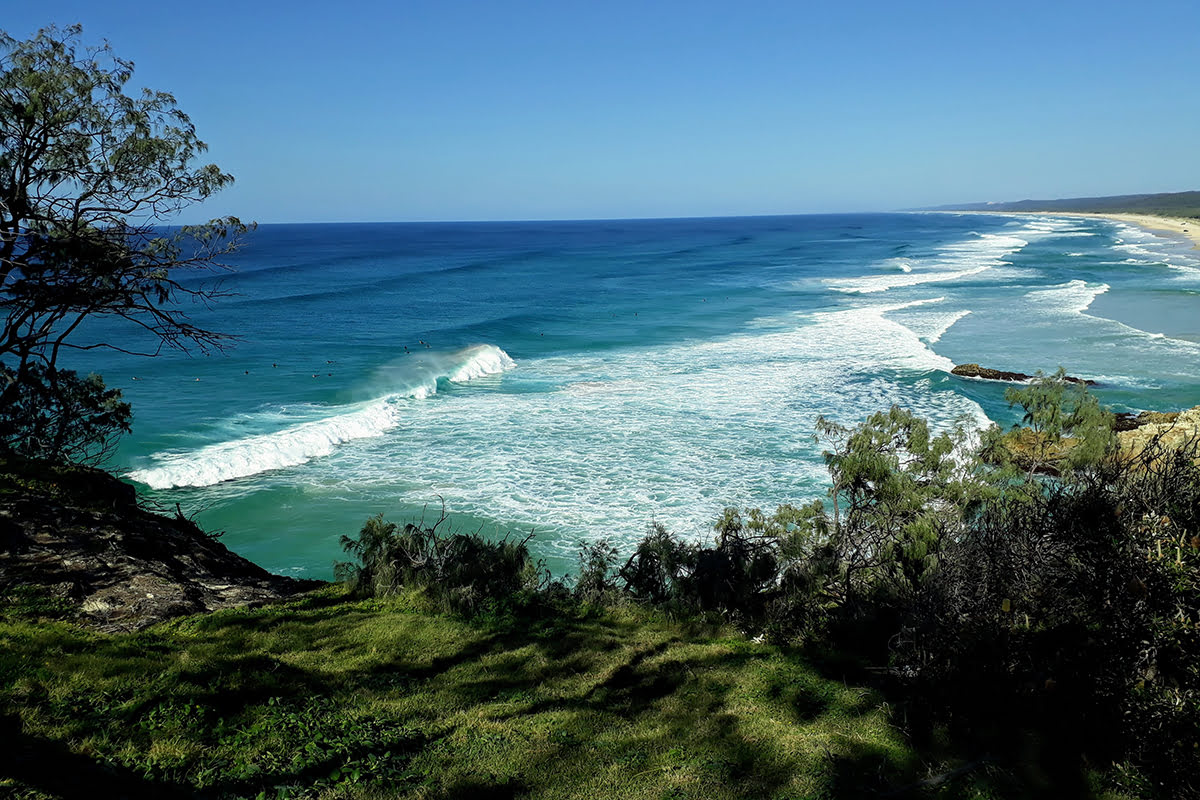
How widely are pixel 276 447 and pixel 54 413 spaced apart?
8.35 metres

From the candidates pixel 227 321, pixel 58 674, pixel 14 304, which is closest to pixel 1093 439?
pixel 58 674

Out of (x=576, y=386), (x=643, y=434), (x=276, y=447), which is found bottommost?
(x=643, y=434)

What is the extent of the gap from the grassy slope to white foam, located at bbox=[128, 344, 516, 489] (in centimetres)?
1425

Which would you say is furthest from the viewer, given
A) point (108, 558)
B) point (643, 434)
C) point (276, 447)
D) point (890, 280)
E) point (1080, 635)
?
point (890, 280)

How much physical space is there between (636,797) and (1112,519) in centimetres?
449

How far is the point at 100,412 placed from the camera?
49.2 feet

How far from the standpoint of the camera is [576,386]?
98.2ft

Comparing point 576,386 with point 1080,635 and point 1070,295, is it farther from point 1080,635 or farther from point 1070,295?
point 1070,295

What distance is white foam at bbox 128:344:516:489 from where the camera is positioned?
21016 mm

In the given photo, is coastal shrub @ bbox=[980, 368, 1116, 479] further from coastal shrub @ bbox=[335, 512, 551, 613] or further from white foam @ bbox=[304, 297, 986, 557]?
coastal shrub @ bbox=[335, 512, 551, 613]

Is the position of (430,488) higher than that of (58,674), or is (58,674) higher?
(58,674)

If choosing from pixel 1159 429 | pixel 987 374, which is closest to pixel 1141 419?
pixel 1159 429

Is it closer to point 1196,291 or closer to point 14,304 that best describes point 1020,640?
point 14,304

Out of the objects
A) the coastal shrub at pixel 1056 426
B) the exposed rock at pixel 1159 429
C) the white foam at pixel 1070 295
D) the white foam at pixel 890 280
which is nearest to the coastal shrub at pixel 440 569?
the coastal shrub at pixel 1056 426
